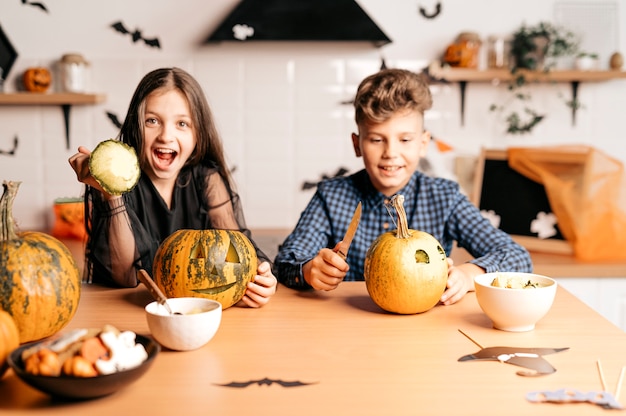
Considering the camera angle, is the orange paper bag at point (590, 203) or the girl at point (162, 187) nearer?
the girl at point (162, 187)

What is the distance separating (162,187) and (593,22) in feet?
6.48

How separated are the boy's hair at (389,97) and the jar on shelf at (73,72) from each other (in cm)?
145

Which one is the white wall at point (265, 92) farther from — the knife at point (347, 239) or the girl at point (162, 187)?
the knife at point (347, 239)

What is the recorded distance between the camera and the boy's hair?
1582mm

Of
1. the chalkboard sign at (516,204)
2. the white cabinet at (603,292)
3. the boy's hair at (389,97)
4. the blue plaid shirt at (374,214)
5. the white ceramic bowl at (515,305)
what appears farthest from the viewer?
the chalkboard sign at (516,204)

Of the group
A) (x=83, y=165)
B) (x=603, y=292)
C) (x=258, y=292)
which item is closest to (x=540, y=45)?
(x=603, y=292)

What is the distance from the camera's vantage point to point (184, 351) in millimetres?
951

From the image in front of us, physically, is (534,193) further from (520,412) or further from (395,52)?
(520,412)

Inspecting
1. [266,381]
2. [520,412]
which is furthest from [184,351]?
[520,412]

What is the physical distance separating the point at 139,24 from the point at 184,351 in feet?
6.77

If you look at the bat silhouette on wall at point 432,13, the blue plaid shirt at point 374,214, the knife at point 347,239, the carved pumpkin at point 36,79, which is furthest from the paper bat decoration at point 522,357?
the carved pumpkin at point 36,79

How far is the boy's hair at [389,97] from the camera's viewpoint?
1.58m

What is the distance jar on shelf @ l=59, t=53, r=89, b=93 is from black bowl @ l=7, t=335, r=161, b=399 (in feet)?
6.75

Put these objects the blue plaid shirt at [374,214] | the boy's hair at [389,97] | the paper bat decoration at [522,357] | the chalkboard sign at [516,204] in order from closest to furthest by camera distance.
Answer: the paper bat decoration at [522,357], the boy's hair at [389,97], the blue plaid shirt at [374,214], the chalkboard sign at [516,204]
